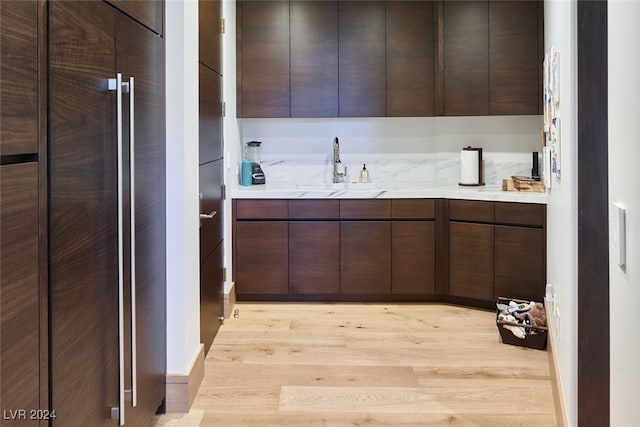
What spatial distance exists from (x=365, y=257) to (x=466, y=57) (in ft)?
5.68

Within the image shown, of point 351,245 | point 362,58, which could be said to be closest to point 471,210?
point 351,245

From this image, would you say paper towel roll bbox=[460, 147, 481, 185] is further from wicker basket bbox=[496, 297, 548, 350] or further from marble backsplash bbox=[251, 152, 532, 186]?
wicker basket bbox=[496, 297, 548, 350]

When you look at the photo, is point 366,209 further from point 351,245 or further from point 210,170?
point 210,170

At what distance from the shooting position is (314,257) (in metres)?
4.58

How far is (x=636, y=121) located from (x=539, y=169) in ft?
12.5

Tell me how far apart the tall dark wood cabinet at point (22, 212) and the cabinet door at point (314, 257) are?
3.12m

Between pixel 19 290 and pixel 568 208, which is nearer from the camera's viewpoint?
pixel 19 290

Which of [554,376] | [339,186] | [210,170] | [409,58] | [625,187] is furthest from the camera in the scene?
[339,186]

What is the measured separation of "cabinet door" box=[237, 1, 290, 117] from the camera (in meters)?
4.74

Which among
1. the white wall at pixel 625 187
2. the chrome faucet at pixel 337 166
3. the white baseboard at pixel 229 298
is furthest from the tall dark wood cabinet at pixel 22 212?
the chrome faucet at pixel 337 166

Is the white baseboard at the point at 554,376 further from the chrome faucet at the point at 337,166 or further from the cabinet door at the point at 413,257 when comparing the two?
the chrome faucet at the point at 337,166

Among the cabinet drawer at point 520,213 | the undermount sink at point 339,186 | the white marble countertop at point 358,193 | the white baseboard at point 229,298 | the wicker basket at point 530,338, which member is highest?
the undermount sink at point 339,186

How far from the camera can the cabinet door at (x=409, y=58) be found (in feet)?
15.4

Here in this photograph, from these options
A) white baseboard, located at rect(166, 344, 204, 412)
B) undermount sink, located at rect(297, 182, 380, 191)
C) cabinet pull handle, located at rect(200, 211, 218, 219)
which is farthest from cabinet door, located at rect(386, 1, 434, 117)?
white baseboard, located at rect(166, 344, 204, 412)
